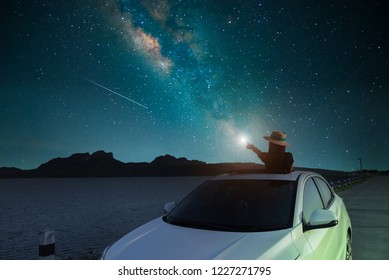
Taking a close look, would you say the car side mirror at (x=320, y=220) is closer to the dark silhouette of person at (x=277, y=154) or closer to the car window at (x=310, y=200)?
the car window at (x=310, y=200)

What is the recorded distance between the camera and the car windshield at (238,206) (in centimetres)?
366

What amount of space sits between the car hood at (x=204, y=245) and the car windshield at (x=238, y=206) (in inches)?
7.6

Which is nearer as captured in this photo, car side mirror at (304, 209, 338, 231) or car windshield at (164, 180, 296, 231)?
car side mirror at (304, 209, 338, 231)

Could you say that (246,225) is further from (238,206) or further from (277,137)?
(277,137)

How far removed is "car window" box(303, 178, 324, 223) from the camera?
3.91 metres

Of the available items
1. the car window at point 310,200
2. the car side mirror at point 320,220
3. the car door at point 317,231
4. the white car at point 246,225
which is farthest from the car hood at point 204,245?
the car window at point 310,200

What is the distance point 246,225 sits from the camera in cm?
362

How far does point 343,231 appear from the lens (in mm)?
5062

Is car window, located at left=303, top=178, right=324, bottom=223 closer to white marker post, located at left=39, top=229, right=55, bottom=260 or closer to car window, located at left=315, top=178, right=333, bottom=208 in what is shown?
car window, located at left=315, top=178, right=333, bottom=208

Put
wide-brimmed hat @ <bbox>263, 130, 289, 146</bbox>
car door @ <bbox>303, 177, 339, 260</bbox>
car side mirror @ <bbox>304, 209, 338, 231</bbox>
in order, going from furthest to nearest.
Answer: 1. wide-brimmed hat @ <bbox>263, 130, 289, 146</bbox>
2. car door @ <bbox>303, 177, 339, 260</bbox>
3. car side mirror @ <bbox>304, 209, 338, 231</bbox>

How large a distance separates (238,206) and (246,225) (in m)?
0.72

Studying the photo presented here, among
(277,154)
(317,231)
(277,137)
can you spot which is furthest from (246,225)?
(277,137)

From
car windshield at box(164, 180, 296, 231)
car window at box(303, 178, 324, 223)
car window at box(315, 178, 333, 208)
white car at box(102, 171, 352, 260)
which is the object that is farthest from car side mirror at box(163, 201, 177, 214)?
car window at box(315, 178, 333, 208)
